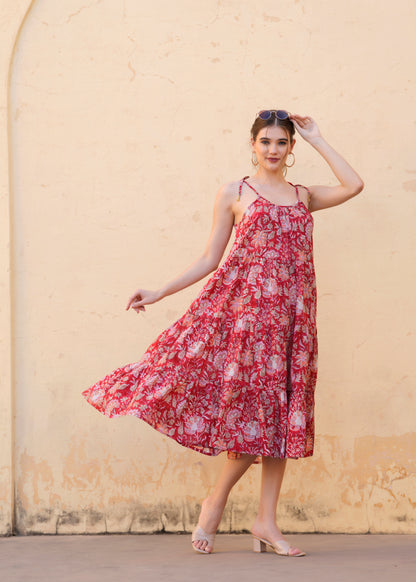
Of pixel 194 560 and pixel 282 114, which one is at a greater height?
pixel 282 114

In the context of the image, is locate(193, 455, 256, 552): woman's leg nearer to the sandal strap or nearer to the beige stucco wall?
the sandal strap

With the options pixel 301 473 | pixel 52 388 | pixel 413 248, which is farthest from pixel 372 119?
pixel 52 388

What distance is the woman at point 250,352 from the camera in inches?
149

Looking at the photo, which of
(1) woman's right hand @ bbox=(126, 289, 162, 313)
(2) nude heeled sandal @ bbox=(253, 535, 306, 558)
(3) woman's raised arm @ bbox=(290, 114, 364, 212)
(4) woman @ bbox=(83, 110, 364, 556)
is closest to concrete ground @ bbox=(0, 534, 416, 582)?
(2) nude heeled sandal @ bbox=(253, 535, 306, 558)

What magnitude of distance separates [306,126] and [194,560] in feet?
6.65

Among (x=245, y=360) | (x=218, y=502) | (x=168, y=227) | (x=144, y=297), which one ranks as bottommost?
(x=218, y=502)

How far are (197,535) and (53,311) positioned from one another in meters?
1.39

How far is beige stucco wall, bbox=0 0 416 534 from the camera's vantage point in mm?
4438

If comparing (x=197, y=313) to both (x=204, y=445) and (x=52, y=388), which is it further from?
(x=52, y=388)

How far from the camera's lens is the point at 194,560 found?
381 centimetres

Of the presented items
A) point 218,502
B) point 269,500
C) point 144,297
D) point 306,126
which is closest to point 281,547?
point 269,500

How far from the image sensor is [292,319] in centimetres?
385

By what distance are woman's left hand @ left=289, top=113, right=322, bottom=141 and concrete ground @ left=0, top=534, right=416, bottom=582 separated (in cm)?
189

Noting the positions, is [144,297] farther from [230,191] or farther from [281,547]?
[281,547]
